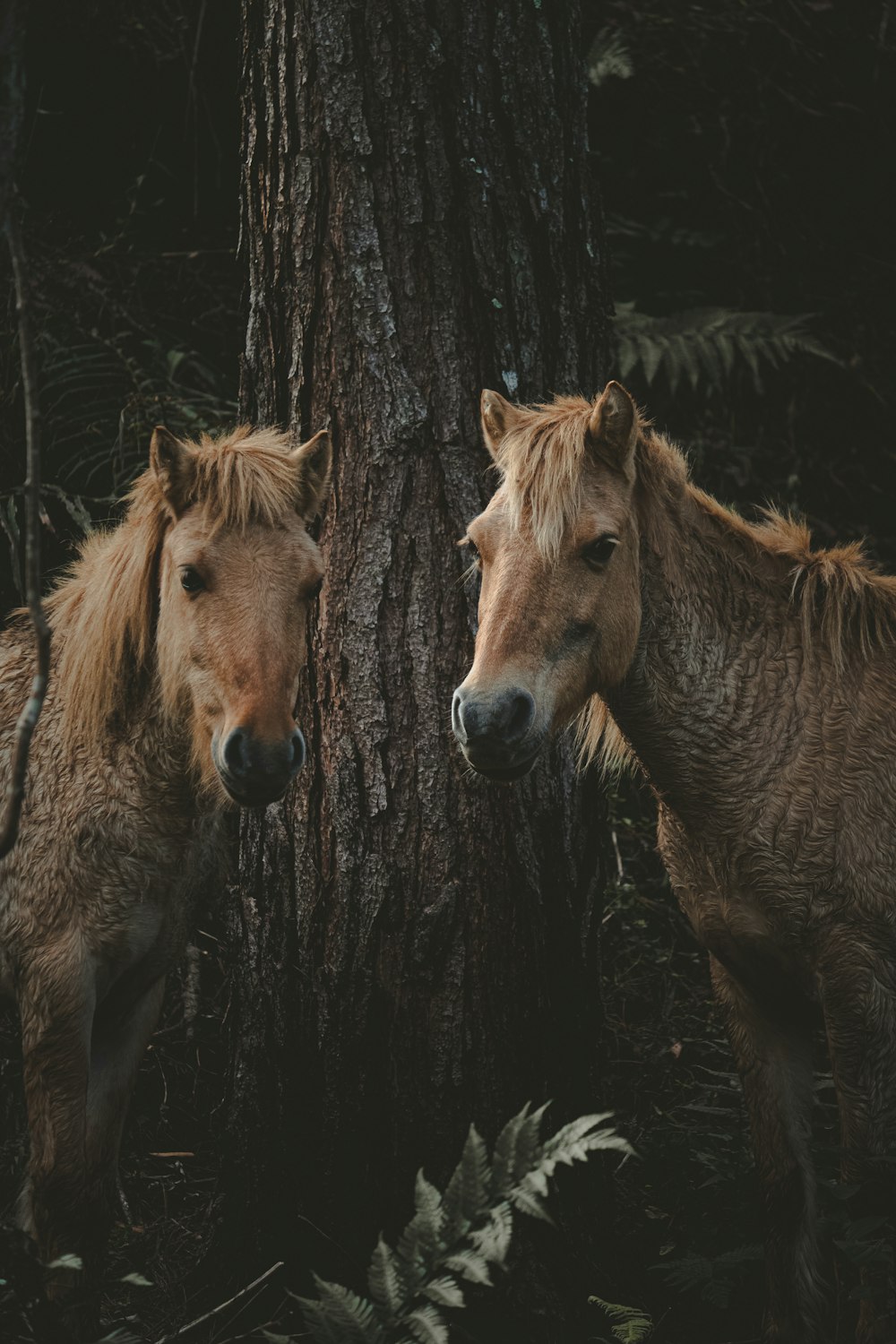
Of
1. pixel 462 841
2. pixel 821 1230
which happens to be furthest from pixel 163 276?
pixel 821 1230

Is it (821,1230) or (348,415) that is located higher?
(348,415)

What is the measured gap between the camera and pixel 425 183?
327 cm

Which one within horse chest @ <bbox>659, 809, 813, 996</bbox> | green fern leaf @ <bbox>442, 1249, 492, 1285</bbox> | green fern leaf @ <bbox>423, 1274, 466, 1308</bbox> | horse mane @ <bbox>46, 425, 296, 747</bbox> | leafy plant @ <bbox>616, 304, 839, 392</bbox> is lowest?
green fern leaf @ <bbox>423, 1274, 466, 1308</bbox>

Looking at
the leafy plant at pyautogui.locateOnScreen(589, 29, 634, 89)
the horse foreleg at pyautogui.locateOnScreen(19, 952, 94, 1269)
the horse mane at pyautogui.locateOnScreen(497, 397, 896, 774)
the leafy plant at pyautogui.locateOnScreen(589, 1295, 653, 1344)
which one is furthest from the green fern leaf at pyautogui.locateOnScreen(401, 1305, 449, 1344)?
the leafy plant at pyautogui.locateOnScreen(589, 29, 634, 89)

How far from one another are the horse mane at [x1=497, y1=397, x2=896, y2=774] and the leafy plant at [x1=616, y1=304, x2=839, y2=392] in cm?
266

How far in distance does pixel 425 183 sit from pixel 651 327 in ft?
10.9

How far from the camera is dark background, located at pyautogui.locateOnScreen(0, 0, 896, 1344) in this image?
12.9 feet

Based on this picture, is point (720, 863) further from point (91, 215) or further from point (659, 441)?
point (91, 215)

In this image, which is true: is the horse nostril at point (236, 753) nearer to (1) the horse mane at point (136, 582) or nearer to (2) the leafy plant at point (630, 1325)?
(1) the horse mane at point (136, 582)

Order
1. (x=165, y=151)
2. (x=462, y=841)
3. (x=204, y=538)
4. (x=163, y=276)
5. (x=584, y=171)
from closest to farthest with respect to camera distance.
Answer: (x=204, y=538) < (x=462, y=841) < (x=584, y=171) < (x=163, y=276) < (x=165, y=151)

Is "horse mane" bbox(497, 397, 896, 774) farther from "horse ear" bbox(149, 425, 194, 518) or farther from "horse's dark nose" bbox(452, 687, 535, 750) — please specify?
"horse ear" bbox(149, 425, 194, 518)

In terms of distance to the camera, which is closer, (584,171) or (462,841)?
(462,841)

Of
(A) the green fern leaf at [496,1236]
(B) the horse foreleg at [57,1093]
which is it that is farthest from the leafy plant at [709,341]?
(A) the green fern leaf at [496,1236]

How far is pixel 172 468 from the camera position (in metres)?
3.07
